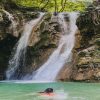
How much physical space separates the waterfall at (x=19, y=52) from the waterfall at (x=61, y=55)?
2.36m

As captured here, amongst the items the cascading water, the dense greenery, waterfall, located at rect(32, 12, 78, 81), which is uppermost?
the dense greenery

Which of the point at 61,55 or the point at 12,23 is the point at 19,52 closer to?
the point at 12,23

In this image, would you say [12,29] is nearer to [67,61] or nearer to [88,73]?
[67,61]

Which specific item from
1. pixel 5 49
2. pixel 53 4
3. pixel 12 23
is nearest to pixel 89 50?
pixel 12 23

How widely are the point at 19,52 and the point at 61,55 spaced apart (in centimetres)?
396

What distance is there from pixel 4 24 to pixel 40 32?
3191 millimetres

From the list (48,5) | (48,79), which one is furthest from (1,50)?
(48,5)

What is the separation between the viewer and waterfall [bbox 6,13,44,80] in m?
35.0

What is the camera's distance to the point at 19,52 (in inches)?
1406

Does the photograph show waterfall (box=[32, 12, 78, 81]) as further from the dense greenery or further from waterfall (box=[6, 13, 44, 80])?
the dense greenery

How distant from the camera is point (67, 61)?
32.8 metres

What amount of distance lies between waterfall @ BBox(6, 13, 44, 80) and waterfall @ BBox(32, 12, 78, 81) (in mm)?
2360

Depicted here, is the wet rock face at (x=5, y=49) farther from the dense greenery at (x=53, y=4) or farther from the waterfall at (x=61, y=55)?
the dense greenery at (x=53, y=4)

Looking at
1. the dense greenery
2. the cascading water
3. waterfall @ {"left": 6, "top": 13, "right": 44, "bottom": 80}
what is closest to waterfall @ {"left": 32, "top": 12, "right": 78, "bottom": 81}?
waterfall @ {"left": 6, "top": 13, "right": 44, "bottom": 80}
